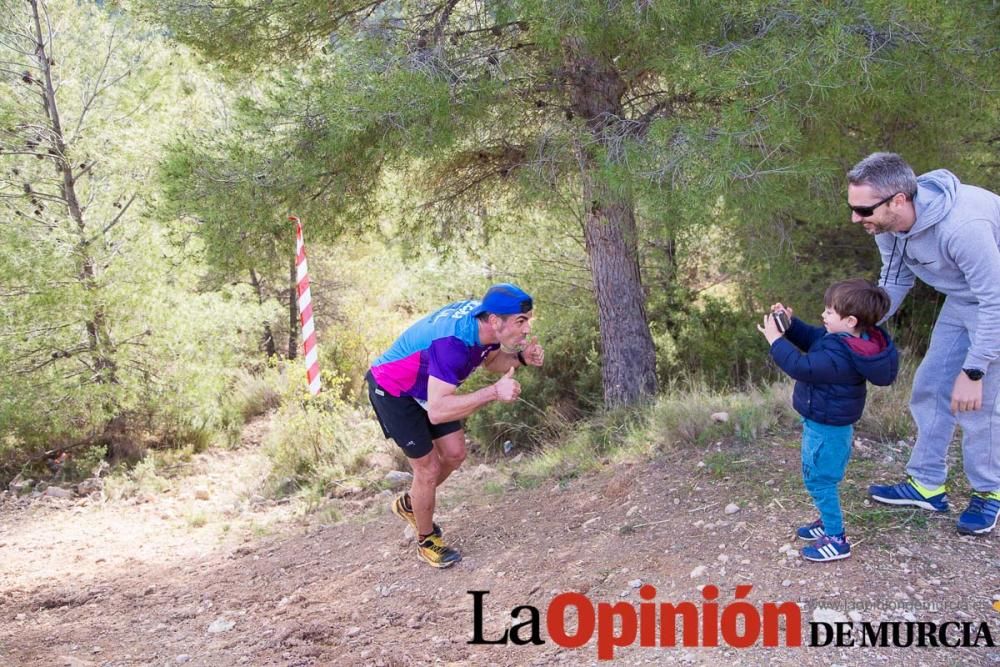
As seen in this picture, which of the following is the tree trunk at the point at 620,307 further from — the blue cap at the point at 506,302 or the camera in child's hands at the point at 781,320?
the camera in child's hands at the point at 781,320

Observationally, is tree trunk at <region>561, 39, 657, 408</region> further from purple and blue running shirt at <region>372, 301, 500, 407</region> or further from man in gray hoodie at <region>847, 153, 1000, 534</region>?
man in gray hoodie at <region>847, 153, 1000, 534</region>

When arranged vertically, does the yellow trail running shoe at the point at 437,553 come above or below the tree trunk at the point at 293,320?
below

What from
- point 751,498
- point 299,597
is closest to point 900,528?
point 751,498

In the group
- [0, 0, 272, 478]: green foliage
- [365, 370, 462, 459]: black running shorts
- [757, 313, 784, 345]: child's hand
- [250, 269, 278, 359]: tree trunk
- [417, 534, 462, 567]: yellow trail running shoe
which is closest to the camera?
[757, 313, 784, 345]: child's hand

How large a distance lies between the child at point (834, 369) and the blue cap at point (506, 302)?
1.19m

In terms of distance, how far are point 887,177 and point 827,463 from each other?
4.31 ft

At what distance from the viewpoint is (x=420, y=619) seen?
13.8 feet

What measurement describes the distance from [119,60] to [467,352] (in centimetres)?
832

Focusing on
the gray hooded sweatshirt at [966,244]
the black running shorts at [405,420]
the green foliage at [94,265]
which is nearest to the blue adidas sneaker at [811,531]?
the gray hooded sweatshirt at [966,244]

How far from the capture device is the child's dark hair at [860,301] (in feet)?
11.1

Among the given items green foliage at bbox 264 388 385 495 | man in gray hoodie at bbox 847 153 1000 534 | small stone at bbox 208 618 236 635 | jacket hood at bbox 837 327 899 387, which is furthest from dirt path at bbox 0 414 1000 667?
green foliage at bbox 264 388 385 495

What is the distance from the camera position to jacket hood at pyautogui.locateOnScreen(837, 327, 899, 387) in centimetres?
338

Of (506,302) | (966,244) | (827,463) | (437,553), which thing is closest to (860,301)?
(966,244)

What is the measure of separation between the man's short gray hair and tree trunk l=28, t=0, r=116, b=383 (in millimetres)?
8588
